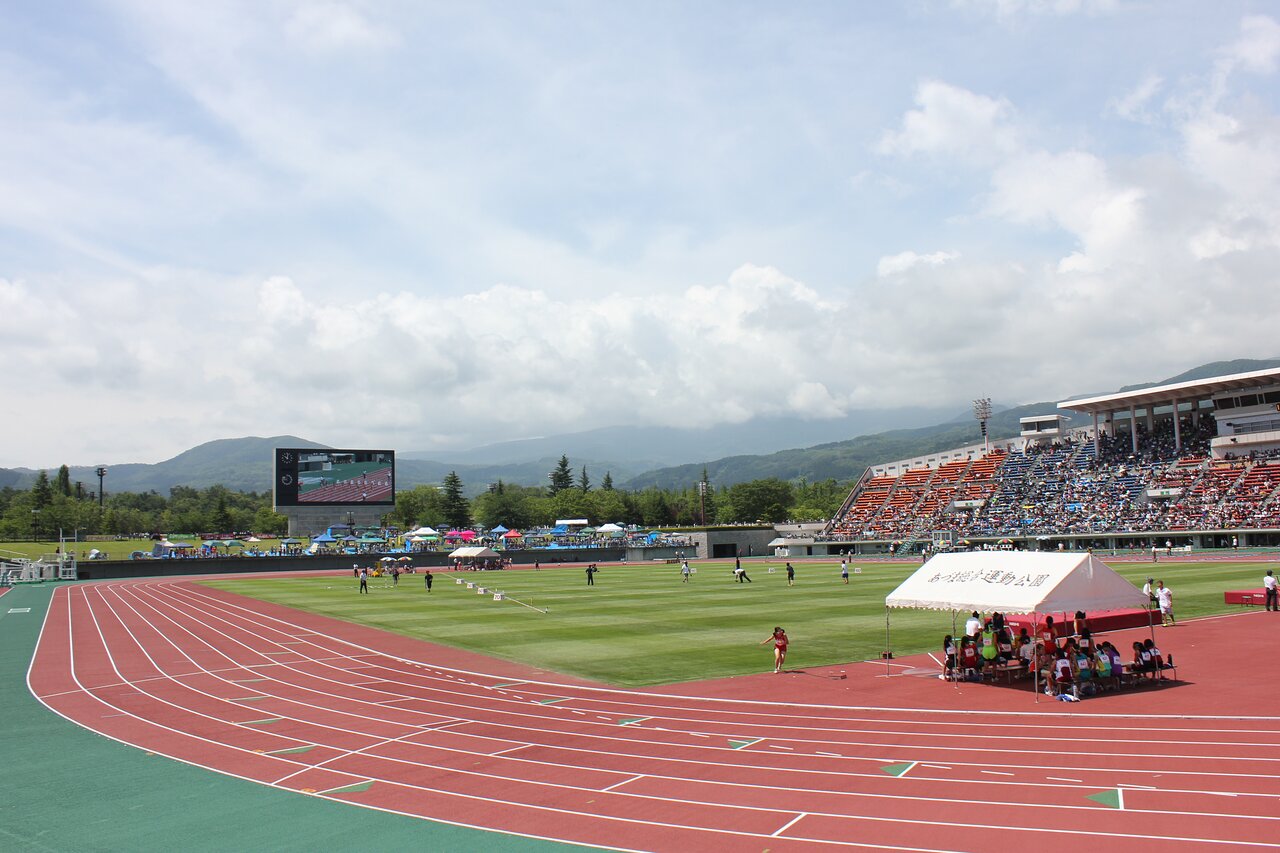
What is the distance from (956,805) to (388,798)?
25.7 ft

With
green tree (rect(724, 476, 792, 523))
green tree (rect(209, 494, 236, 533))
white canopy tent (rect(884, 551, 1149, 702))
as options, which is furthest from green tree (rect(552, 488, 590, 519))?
white canopy tent (rect(884, 551, 1149, 702))

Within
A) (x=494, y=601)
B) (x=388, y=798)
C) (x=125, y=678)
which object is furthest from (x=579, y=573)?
(x=388, y=798)

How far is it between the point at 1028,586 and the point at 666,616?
18135 millimetres

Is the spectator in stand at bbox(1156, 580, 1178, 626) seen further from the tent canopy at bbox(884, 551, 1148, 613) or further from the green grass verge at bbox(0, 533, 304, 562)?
the green grass verge at bbox(0, 533, 304, 562)

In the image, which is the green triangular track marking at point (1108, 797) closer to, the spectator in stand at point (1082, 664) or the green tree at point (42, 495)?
the spectator in stand at point (1082, 664)

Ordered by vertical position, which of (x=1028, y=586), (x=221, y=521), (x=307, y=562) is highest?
(x=221, y=521)

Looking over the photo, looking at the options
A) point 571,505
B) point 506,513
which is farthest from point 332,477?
point 571,505

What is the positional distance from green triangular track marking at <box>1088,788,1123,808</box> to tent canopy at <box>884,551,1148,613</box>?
646 centimetres

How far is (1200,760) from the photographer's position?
41.8 ft

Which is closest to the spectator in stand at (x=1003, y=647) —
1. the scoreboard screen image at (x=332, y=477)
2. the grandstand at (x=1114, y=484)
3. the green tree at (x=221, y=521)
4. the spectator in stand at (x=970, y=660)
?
the spectator in stand at (x=970, y=660)

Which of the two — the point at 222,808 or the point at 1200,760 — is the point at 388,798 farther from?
the point at 1200,760

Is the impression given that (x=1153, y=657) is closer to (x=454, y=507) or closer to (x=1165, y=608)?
(x=1165, y=608)

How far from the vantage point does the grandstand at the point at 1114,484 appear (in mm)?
69500

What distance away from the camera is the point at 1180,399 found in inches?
3337
